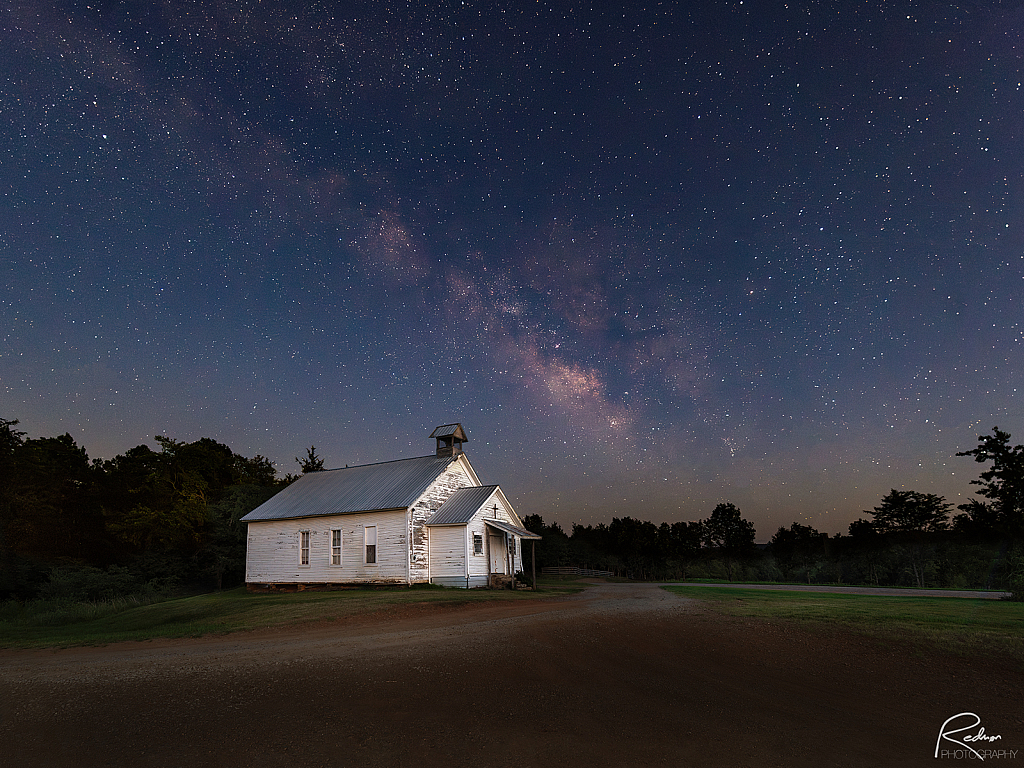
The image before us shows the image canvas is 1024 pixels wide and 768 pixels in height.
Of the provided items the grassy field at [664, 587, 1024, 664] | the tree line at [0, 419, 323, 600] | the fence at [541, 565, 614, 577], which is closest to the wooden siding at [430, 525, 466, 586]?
the grassy field at [664, 587, 1024, 664]

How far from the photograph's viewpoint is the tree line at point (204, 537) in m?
33.3

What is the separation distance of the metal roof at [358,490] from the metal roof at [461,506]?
1686 millimetres

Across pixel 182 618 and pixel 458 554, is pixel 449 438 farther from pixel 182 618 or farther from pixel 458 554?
pixel 182 618

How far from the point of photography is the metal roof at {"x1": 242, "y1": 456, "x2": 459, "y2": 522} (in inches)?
1193

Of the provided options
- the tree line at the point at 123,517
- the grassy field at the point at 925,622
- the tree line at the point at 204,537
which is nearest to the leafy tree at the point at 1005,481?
the tree line at the point at 204,537

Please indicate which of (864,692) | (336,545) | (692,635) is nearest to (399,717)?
(864,692)

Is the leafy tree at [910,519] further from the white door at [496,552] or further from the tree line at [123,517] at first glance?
the tree line at [123,517]

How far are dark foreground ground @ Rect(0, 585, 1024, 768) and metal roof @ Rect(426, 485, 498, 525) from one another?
17.8 m

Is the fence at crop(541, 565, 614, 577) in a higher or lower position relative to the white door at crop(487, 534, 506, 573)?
lower

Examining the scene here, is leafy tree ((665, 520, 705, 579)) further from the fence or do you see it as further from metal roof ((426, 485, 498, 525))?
metal roof ((426, 485, 498, 525))

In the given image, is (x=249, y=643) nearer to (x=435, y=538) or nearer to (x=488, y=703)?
(x=488, y=703)

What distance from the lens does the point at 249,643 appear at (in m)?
12.3

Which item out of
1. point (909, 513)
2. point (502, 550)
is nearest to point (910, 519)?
point (909, 513)

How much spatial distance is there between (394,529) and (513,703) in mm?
23247
